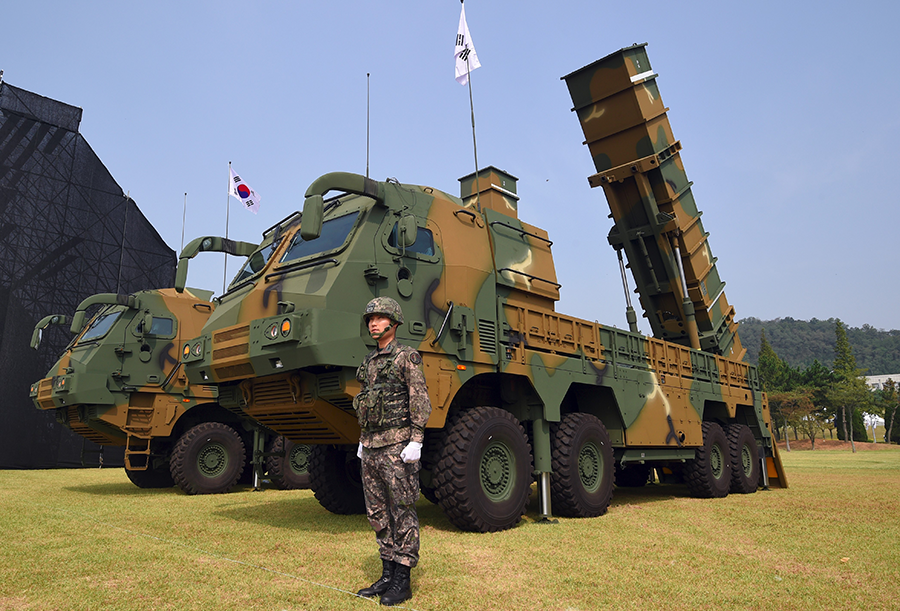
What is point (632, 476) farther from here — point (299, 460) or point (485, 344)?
point (485, 344)

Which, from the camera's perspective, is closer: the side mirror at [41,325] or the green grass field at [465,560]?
the green grass field at [465,560]

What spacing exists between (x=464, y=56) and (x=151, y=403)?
689 cm

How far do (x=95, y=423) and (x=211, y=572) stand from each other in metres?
6.53

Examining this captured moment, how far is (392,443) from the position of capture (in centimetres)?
344

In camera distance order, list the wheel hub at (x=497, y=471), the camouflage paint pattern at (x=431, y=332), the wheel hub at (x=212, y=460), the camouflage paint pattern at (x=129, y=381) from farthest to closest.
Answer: the wheel hub at (x=212, y=460) → the camouflage paint pattern at (x=129, y=381) → the wheel hub at (x=497, y=471) → the camouflage paint pattern at (x=431, y=332)

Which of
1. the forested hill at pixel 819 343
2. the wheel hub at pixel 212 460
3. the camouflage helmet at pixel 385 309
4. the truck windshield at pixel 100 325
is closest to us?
the camouflage helmet at pixel 385 309

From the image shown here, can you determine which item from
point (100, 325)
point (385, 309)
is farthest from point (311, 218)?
point (100, 325)

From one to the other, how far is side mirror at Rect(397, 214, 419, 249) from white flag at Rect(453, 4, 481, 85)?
3116mm

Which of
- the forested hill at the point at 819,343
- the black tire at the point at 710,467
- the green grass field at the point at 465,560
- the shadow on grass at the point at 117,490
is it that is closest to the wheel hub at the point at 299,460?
the shadow on grass at the point at 117,490

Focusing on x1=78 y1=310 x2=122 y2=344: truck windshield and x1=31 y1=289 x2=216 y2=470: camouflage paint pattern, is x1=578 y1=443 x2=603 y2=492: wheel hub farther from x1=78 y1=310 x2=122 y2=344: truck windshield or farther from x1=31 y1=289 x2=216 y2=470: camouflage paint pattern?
x1=78 y1=310 x2=122 y2=344: truck windshield

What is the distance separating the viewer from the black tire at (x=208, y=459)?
903 cm

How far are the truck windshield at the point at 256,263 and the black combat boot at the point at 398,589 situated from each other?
3713 millimetres

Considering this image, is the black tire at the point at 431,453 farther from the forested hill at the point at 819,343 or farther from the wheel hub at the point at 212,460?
the forested hill at the point at 819,343

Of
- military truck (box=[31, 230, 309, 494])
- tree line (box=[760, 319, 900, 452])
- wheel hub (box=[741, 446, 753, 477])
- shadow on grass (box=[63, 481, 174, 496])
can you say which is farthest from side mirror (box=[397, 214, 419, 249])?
tree line (box=[760, 319, 900, 452])
